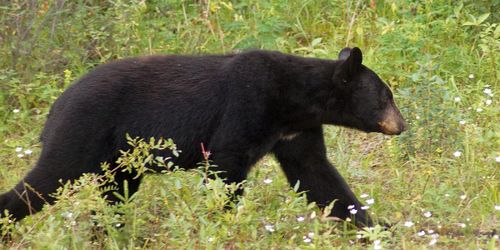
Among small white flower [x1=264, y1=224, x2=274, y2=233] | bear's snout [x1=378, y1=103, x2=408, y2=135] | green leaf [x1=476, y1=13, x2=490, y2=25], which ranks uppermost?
green leaf [x1=476, y1=13, x2=490, y2=25]

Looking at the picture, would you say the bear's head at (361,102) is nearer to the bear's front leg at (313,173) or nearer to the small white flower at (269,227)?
the bear's front leg at (313,173)

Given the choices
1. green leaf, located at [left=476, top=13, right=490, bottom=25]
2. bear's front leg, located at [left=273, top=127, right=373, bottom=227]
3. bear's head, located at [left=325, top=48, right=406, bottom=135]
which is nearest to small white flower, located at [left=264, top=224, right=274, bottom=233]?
bear's front leg, located at [left=273, top=127, right=373, bottom=227]

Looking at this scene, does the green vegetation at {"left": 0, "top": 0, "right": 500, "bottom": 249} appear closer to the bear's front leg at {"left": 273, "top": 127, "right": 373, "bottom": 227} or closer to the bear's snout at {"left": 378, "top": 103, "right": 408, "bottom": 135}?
the bear's front leg at {"left": 273, "top": 127, "right": 373, "bottom": 227}

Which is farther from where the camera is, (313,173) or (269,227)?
(313,173)

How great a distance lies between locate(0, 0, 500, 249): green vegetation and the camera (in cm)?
598

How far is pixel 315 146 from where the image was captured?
7.07 meters

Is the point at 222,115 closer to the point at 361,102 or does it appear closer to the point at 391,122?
the point at 361,102

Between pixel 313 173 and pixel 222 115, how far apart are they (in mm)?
764

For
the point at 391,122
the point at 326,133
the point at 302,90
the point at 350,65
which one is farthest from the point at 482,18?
the point at 302,90

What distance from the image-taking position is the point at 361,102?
6.99 m

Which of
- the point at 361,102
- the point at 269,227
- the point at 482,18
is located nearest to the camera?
the point at 269,227

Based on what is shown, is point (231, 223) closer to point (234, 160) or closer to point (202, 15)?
point (234, 160)

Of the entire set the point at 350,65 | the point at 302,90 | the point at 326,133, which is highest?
the point at 350,65

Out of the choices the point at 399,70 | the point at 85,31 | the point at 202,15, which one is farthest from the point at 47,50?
the point at 399,70
